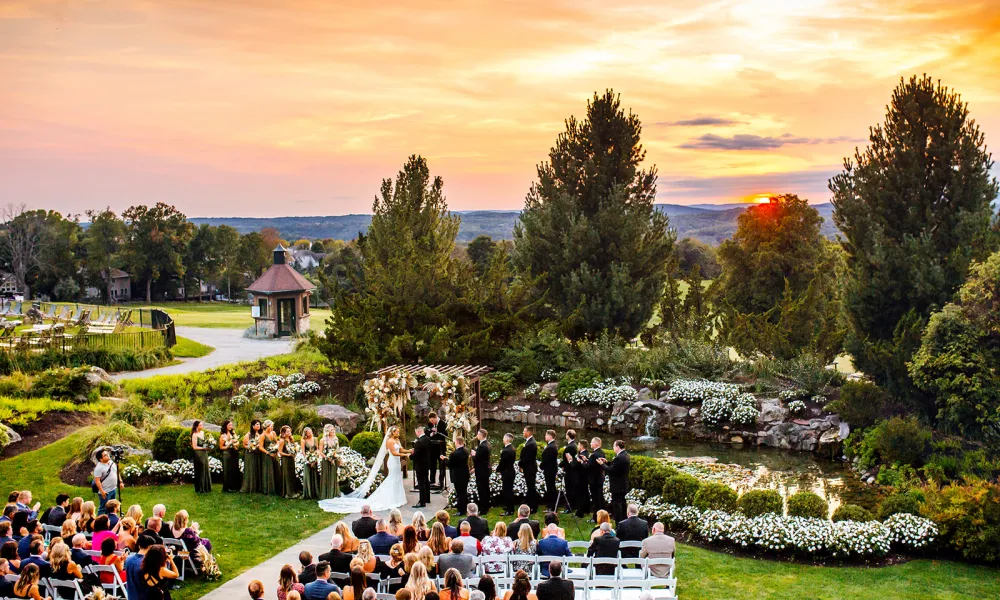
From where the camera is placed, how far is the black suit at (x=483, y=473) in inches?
620

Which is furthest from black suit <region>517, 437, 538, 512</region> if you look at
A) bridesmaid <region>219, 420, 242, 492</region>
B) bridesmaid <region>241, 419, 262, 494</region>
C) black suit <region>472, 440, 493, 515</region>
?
bridesmaid <region>219, 420, 242, 492</region>

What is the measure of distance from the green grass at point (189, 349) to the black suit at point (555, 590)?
3014 cm

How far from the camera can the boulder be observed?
24.6 m

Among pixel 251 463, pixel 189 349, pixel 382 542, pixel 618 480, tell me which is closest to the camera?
pixel 382 542

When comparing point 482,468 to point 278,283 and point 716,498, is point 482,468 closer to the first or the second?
point 716,498

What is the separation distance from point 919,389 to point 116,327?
100 ft

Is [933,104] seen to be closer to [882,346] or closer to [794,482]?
[882,346]

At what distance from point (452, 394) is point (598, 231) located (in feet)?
44.5

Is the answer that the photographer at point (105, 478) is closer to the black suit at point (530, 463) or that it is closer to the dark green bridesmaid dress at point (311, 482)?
the dark green bridesmaid dress at point (311, 482)

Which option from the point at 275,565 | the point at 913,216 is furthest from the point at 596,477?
the point at 913,216

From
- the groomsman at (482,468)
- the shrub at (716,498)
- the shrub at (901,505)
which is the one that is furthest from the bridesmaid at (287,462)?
the shrub at (901,505)

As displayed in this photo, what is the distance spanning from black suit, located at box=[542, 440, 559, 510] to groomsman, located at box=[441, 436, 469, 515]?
4.83ft

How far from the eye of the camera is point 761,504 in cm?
1479

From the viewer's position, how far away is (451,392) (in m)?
20.1
